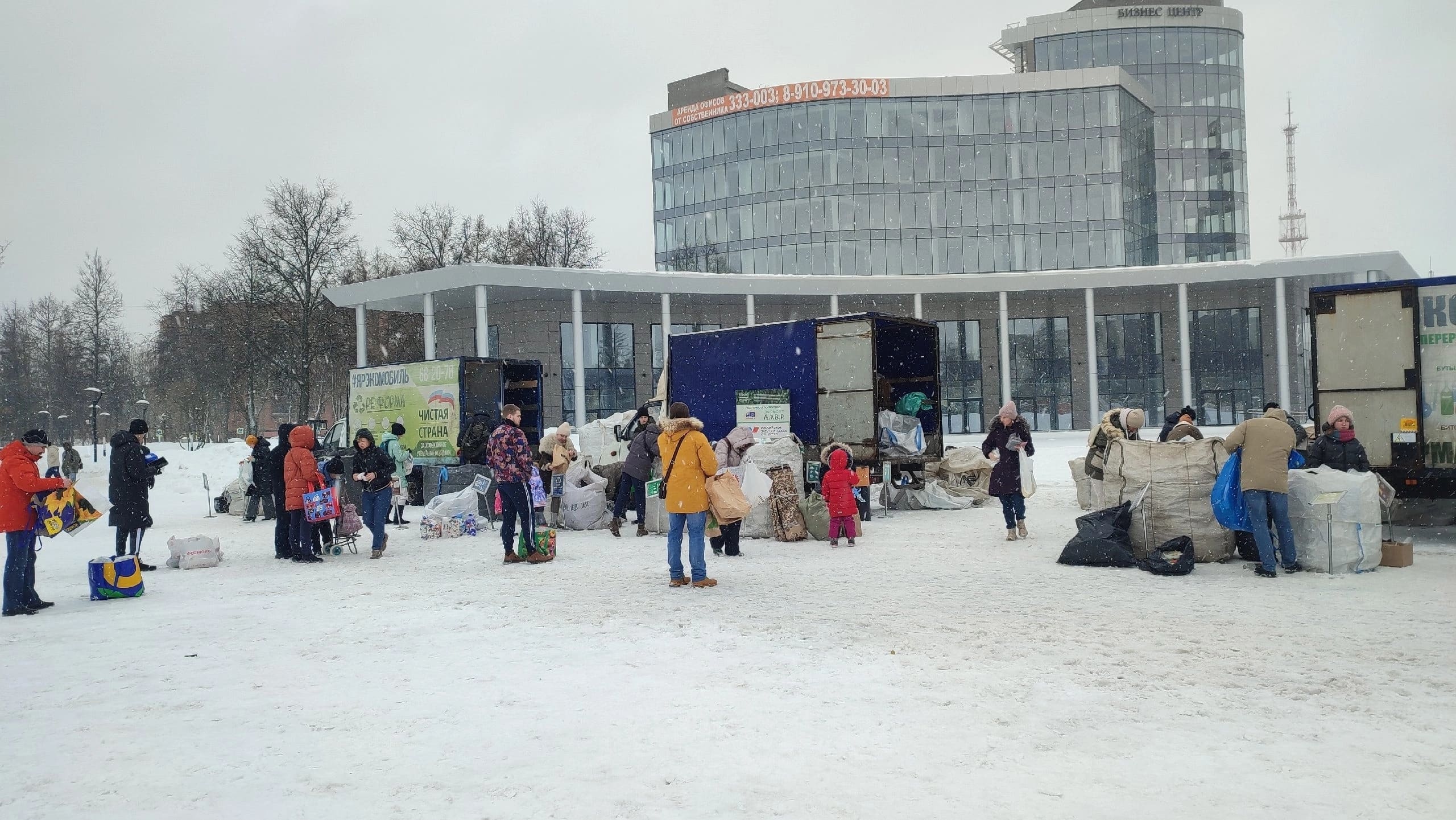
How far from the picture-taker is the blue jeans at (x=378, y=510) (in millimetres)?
12367

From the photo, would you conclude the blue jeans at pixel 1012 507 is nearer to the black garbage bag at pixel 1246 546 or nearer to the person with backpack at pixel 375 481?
the black garbage bag at pixel 1246 546

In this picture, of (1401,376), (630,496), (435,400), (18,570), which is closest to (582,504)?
(630,496)

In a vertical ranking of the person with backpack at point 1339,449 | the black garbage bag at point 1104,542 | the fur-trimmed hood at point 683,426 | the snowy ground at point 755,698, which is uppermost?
the fur-trimmed hood at point 683,426

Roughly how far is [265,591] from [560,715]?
5.93 metres

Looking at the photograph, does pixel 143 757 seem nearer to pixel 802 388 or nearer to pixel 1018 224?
pixel 802 388

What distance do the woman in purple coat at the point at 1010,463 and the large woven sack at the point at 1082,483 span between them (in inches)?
97.2

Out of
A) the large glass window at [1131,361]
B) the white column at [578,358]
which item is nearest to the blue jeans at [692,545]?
the white column at [578,358]

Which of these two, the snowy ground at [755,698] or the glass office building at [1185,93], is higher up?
the glass office building at [1185,93]

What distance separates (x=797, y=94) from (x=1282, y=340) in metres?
31.8

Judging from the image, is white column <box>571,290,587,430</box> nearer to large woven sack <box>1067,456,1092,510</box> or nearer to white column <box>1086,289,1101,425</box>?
white column <box>1086,289,1101,425</box>

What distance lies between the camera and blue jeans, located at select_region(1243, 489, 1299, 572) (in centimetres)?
908

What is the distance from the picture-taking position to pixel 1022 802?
394 centimetres

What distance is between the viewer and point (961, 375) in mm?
47094

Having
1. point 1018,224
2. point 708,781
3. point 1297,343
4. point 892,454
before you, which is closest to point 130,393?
point 1018,224
